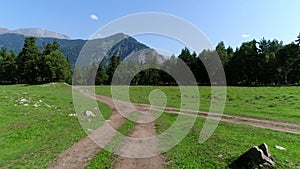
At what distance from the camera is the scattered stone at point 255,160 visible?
41.4 feet

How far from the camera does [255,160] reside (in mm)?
12695

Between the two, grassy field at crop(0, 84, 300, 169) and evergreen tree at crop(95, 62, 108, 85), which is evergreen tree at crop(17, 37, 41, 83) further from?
grassy field at crop(0, 84, 300, 169)

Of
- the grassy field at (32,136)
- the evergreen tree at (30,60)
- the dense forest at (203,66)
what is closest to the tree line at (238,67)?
the dense forest at (203,66)

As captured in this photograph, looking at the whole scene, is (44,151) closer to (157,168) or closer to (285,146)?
(157,168)

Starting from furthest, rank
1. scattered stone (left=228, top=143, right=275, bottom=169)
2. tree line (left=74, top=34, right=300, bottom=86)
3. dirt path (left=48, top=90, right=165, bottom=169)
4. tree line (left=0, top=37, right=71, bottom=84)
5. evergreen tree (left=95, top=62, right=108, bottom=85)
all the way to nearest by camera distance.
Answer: evergreen tree (left=95, top=62, right=108, bottom=85) → tree line (left=0, top=37, right=71, bottom=84) → tree line (left=74, top=34, right=300, bottom=86) → dirt path (left=48, top=90, right=165, bottom=169) → scattered stone (left=228, top=143, right=275, bottom=169)

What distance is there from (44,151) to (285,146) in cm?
1676

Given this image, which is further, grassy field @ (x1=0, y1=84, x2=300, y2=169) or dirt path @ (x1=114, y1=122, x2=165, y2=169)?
grassy field @ (x1=0, y1=84, x2=300, y2=169)

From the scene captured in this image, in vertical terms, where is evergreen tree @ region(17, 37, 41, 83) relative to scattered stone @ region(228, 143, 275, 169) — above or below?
above

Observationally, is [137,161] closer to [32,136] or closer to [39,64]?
[32,136]

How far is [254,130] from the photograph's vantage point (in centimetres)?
2267

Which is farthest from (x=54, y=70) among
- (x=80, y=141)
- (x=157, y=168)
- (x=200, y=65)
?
(x=157, y=168)

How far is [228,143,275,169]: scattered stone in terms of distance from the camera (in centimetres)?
1261

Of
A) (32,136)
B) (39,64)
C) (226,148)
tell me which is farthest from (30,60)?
(226,148)

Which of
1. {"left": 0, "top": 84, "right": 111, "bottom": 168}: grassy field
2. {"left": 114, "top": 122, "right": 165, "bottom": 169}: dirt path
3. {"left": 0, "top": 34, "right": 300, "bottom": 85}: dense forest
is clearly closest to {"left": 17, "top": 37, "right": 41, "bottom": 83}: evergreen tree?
{"left": 0, "top": 34, "right": 300, "bottom": 85}: dense forest
